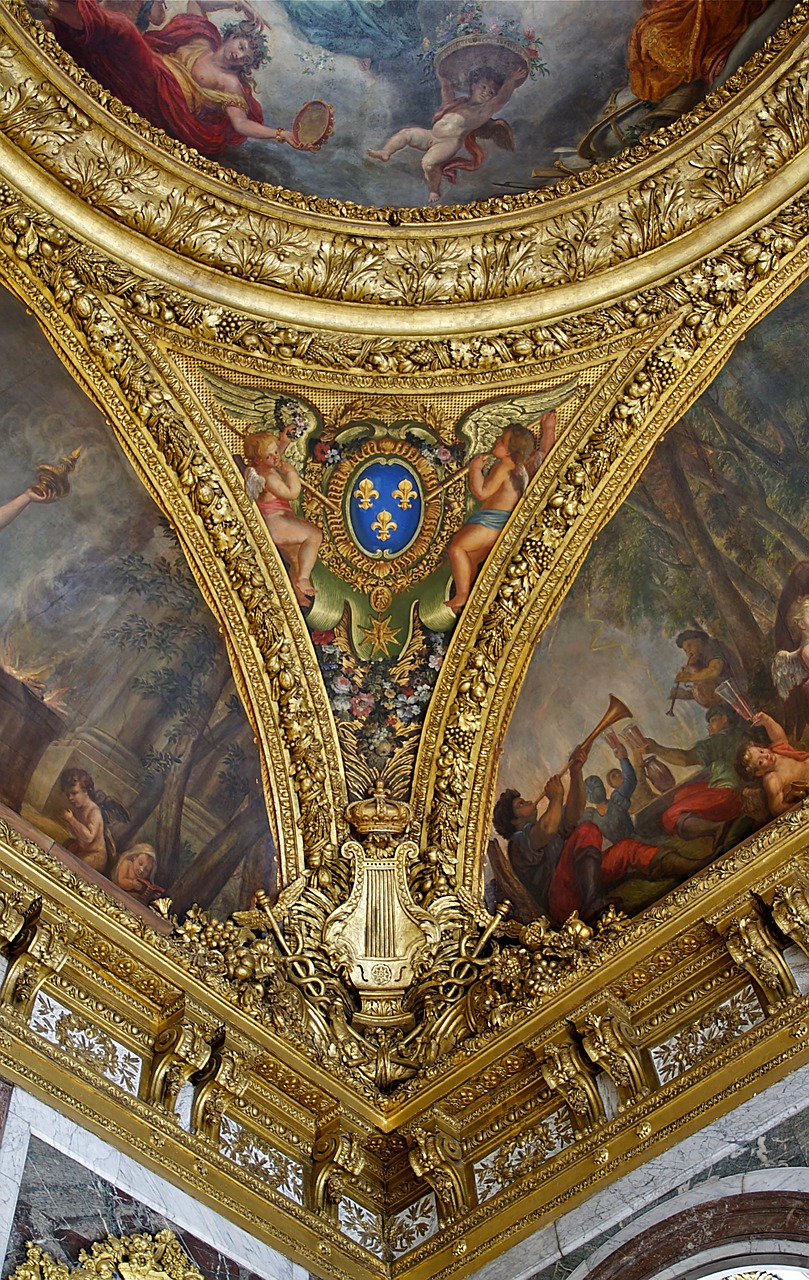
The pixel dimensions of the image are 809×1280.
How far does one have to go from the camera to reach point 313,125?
1088 cm

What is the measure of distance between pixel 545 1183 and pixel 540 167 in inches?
272

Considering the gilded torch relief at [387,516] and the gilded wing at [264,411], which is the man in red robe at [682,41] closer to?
the gilded torch relief at [387,516]

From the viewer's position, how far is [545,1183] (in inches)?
324

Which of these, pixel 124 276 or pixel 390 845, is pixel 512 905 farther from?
pixel 124 276

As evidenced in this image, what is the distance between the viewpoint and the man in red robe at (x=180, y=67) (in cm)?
999

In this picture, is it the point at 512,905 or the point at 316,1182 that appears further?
the point at 512,905

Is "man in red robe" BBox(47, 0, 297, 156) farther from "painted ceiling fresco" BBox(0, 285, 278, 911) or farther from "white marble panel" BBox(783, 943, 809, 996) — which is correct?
"white marble panel" BBox(783, 943, 809, 996)

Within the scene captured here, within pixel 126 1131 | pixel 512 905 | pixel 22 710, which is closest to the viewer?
pixel 126 1131

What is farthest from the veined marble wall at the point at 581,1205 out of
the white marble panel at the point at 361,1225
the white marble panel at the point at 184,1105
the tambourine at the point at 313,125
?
the tambourine at the point at 313,125

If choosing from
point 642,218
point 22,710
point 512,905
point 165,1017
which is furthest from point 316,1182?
point 642,218

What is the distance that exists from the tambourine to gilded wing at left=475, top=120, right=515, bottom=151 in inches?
42.8

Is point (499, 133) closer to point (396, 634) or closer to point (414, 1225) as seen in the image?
point (396, 634)

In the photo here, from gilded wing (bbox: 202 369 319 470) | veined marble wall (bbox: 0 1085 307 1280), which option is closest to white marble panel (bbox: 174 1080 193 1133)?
veined marble wall (bbox: 0 1085 307 1280)

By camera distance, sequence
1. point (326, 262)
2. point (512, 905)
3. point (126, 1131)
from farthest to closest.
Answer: point (326, 262), point (512, 905), point (126, 1131)
